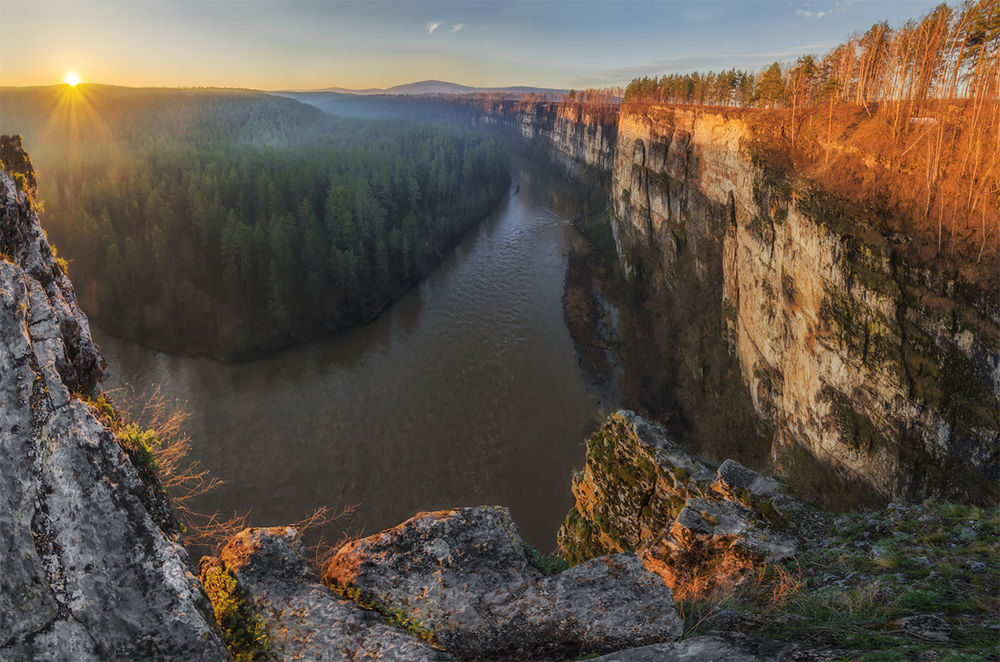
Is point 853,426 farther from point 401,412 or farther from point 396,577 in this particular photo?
point 401,412

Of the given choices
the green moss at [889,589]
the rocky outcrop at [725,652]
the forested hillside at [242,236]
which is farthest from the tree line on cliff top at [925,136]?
the forested hillside at [242,236]

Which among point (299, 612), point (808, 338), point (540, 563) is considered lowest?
point (540, 563)

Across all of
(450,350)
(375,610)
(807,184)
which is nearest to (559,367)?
(450,350)

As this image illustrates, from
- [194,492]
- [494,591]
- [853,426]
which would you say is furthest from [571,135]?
[494,591]

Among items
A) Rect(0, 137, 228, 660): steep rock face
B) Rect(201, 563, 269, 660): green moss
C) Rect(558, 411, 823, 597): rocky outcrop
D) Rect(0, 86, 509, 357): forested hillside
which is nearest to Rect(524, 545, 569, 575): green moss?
Rect(558, 411, 823, 597): rocky outcrop

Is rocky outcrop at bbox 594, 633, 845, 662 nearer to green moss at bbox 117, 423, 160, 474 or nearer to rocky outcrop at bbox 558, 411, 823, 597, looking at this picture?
rocky outcrop at bbox 558, 411, 823, 597

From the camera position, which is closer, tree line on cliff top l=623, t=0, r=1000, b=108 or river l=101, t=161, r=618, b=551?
tree line on cliff top l=623, t=0, r=1000, b=108

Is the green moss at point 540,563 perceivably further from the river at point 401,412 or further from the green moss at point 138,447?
the river at point 401,412
